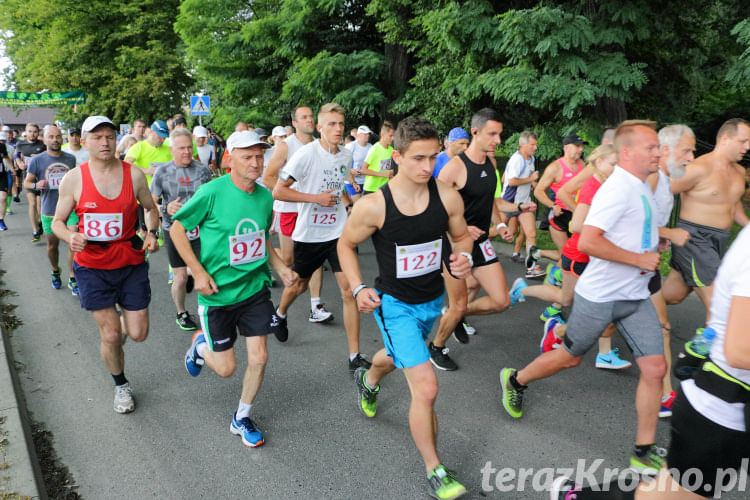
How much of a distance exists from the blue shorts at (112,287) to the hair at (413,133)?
2.34m

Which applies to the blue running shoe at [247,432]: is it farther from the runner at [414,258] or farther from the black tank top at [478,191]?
the black tank top at [478,191]

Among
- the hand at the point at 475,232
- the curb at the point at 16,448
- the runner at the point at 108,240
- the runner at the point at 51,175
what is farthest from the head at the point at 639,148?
the runner at the point at 51,175

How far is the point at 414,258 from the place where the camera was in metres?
3.20

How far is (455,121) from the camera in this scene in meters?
13.6

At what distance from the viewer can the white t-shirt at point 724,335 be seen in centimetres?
182

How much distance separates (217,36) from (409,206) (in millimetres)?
17585

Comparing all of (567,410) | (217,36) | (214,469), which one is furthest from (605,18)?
(217,36)

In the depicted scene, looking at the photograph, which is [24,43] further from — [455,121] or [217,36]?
[455,121]

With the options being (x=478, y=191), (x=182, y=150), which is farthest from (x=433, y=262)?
(x=182, y=150)

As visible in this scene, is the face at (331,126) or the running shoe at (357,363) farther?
the face at (331,126)

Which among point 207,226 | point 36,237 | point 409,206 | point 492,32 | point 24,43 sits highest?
point 24,43

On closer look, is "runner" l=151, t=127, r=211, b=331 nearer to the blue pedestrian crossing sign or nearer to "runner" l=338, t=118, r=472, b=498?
"runner" l=338, t=118, r=472, b=498

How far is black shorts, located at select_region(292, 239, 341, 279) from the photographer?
526 centimetres

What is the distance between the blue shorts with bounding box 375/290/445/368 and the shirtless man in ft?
7.94
